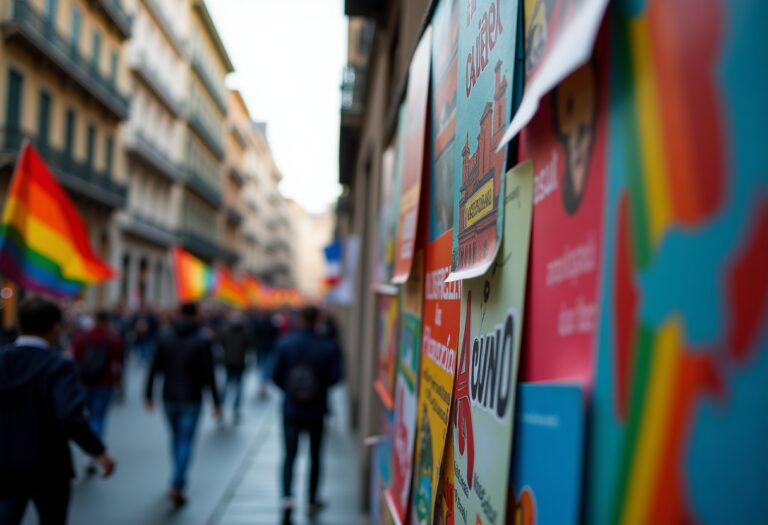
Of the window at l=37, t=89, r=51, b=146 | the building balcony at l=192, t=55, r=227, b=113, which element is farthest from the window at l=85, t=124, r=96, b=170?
the building balcony at l=192, t=55, r=227, b=113

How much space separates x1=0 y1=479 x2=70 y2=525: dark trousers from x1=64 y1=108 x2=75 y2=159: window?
90.8 feet

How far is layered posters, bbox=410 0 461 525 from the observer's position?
284 centimetres

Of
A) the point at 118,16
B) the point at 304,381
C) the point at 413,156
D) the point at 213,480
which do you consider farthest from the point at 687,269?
the point at 118,16

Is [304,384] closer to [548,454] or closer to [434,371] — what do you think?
[434,371]

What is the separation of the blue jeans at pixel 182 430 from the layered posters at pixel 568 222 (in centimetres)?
668

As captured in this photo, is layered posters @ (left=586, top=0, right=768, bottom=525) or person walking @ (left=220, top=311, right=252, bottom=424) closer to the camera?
layered posters @ (left=586, top=0, right=768, bottom=525)

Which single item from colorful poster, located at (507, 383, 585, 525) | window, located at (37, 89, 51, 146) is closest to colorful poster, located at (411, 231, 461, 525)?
colorful poster, located at (507, 383, 585, 525)

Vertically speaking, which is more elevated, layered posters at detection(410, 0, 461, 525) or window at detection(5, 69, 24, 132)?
window at detection(5, 69, 24, 132)

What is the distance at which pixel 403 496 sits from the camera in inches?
141

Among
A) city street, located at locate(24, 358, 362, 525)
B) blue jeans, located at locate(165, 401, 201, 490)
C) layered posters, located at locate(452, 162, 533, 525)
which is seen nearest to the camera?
layered posters, located at locate(452, 162, 533, 525)

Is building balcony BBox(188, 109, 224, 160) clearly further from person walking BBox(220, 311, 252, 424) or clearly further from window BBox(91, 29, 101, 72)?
person walking BBox(220, 311, 252, 424)

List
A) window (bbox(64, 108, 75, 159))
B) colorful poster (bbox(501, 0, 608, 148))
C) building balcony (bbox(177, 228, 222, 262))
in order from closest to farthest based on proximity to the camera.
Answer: colorful poster (bbox(501, 0, 608, 148))
window (bbox(64, 108, 75, 159))
building balcony (bbox(177, 228, 222, 262))

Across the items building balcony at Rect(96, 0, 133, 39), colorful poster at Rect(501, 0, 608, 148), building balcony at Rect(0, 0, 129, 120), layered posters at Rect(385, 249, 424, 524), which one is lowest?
layered posters at Rect(385, 249, 424, 524)

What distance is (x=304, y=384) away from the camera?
7.36m
